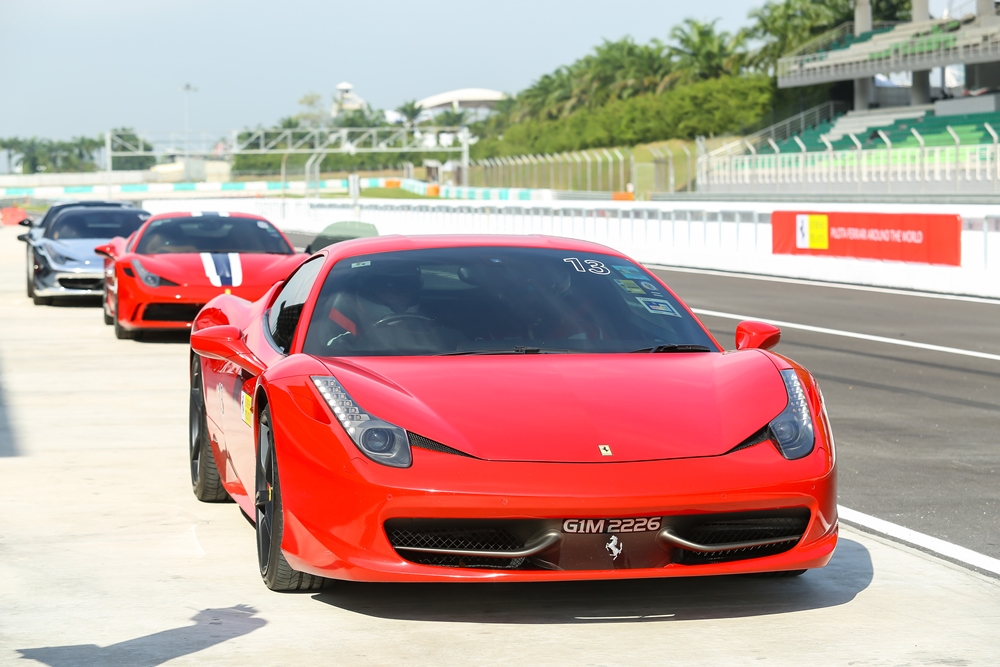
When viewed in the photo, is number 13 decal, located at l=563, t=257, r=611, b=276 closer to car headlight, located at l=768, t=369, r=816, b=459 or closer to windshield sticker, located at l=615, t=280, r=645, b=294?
windshield sticker, located at l=615, t=280, r=645, b=294

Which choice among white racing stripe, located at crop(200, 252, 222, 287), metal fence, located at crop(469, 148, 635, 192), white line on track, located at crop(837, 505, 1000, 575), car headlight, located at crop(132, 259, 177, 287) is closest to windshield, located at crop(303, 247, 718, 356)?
white line on track, located at crop(837, 505, 1000, 575)

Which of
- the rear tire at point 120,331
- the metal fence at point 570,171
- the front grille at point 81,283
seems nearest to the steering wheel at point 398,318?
the rear tire at point 120,331

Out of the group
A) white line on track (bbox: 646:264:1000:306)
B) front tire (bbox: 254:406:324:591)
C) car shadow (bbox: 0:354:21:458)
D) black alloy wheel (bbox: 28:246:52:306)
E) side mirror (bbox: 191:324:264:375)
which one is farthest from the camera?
white line on track (bbox: 646:264:1000:306)

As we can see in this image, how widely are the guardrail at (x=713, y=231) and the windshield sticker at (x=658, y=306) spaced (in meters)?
15.6

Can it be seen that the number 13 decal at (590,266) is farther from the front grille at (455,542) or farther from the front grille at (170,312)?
the front grille at (170,312)

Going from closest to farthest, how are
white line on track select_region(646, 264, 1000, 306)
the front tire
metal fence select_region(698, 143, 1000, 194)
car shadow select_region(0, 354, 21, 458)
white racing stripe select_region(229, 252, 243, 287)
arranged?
the front tire, car shadow select_region(0, 354, 21, 458), white racing stripe select_region(229, 252, 243, 287), white line on track select_region(646, 264, 1000, 306), metal fence select_region(698, 143, 1000, 194)

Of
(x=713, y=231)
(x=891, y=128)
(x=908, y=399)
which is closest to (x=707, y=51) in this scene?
(x=891, y=128)

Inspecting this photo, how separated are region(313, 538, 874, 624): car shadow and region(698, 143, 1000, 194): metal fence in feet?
98.4

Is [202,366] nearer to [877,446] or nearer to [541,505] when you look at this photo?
[541,505]

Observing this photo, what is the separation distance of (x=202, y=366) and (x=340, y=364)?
6.42 feet

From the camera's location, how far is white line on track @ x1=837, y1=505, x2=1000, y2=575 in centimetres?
559

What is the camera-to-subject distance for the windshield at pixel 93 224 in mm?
19234

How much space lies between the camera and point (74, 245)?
62.2 feet

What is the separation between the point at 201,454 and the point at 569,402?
2570 mm
